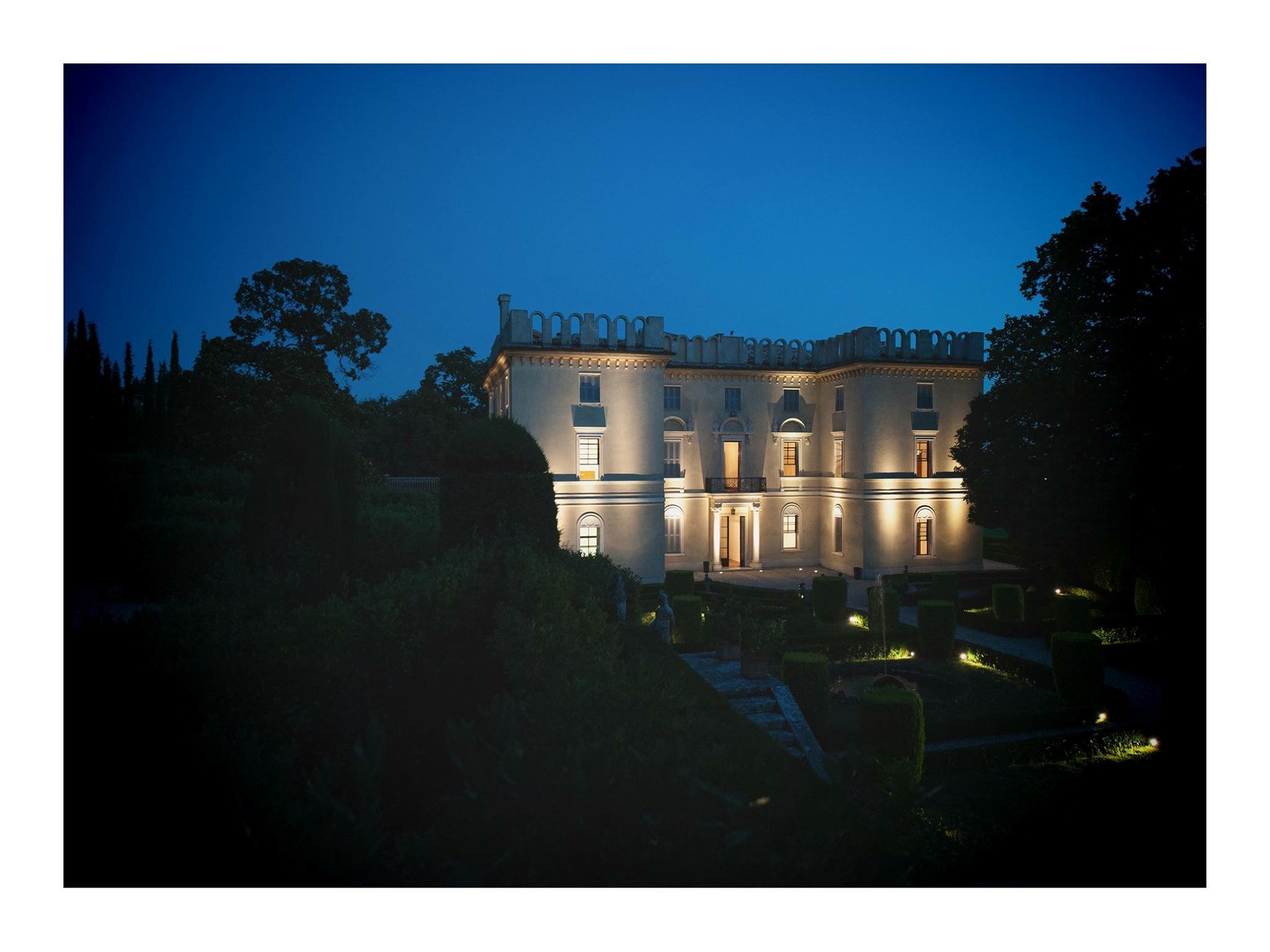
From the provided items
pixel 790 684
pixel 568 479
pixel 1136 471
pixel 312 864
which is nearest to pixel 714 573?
pixel 568 479

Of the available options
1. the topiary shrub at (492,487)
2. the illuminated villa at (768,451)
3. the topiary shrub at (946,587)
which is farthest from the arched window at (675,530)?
the topiary shrub at (492,487)

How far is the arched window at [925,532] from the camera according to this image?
2023 cm

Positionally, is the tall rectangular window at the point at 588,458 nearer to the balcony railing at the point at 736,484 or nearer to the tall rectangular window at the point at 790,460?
the balcony railing at the point at 736,484

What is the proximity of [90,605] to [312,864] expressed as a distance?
3.23 m

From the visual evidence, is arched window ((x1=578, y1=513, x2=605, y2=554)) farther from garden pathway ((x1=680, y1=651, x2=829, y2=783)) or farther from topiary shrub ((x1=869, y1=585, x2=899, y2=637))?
garden pathway ((x1=680, y1=651, x2=829, y2=783))

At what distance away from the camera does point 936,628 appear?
11.4 metres

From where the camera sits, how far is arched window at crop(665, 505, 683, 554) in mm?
20766

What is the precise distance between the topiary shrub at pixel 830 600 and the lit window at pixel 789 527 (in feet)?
25.6

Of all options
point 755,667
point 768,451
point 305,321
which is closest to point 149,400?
point 305,321

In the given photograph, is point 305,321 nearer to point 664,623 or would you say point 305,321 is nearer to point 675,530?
point 664,623

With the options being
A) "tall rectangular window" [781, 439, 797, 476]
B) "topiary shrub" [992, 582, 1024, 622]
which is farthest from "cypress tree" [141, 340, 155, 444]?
"tall rectangular window" [781, 439, 797, 476]

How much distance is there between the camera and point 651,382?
53.5 ft

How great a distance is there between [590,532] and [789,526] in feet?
27.4

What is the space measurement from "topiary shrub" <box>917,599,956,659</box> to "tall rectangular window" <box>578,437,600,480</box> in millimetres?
8054
